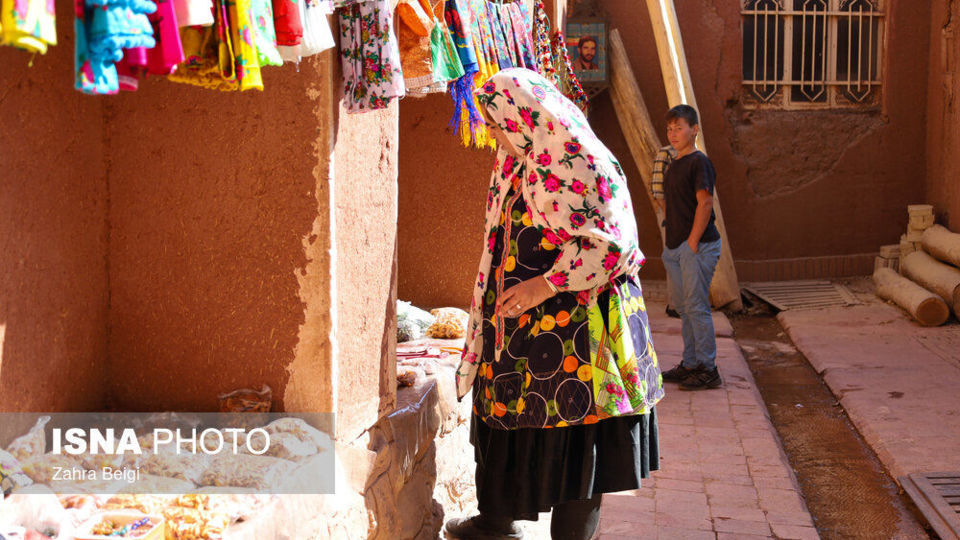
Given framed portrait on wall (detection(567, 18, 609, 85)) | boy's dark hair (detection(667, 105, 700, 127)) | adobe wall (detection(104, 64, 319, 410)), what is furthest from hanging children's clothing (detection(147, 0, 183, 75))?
framed portrait on wall (detection(567, 18, 609, 85))

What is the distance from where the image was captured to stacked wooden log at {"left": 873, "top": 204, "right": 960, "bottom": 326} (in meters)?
7.60

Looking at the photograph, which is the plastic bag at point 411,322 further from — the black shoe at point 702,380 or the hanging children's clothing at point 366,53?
the black shoe at point 702,380

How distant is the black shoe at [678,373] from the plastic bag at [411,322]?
2.02 metres

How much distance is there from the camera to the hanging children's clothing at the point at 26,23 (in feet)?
4.88

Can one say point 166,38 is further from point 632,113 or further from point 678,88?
point 632,113

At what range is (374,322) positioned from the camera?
3131mm

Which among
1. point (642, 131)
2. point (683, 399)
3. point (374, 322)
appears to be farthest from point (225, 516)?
point (642, 131)

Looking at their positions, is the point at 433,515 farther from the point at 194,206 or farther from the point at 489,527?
the point at 194,206

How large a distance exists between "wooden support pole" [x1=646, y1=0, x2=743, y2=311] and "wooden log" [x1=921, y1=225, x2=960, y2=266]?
177 centimetres

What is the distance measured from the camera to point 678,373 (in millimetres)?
6012

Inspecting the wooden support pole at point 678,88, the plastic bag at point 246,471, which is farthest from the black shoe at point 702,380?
the plastic bag at point 246,471

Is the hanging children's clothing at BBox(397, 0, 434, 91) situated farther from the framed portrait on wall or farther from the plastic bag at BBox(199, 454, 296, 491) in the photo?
the framed portrait on wall

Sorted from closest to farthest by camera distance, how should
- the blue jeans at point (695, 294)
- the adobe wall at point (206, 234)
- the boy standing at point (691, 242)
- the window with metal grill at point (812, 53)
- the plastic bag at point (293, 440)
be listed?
1. the plastic bag at point (293, 440)
2. the adobe wall at point (206, 234)
3. the boy standing at point (691, 242)
4. the blue jeans at point (695, 294)
5. the window with metal grill at point (812, 53)

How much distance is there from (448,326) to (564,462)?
1.82 meters
